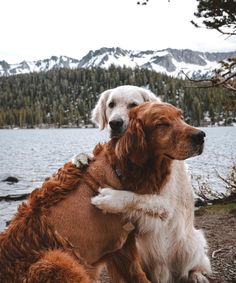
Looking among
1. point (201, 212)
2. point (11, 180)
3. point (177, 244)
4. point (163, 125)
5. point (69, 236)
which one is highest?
point (163, 125)

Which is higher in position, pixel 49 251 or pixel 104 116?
pixel 104 116

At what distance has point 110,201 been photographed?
355 centimetres

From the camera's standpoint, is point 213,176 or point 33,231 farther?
point 213,176

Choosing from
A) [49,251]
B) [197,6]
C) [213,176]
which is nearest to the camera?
[49,251]

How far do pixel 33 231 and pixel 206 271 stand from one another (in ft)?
7.46

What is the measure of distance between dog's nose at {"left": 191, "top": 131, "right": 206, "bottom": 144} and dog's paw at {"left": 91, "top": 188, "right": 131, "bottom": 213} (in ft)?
2.56

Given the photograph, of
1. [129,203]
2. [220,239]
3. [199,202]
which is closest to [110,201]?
[129,203]

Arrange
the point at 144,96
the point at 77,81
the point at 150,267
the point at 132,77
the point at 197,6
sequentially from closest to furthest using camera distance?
the point at 150,267, the point at 144,96, the point at 197,6, the point at 132,77, the point at 77,81

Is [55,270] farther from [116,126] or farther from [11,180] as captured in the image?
[11,180]

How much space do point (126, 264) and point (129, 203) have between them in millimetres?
727

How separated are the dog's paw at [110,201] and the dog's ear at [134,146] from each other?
1.05ft

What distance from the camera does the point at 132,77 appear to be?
596 ft

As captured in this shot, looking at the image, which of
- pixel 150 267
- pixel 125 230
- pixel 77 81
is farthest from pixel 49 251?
pixel 77 81

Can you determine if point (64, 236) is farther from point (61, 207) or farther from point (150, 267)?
point (150, 267)
